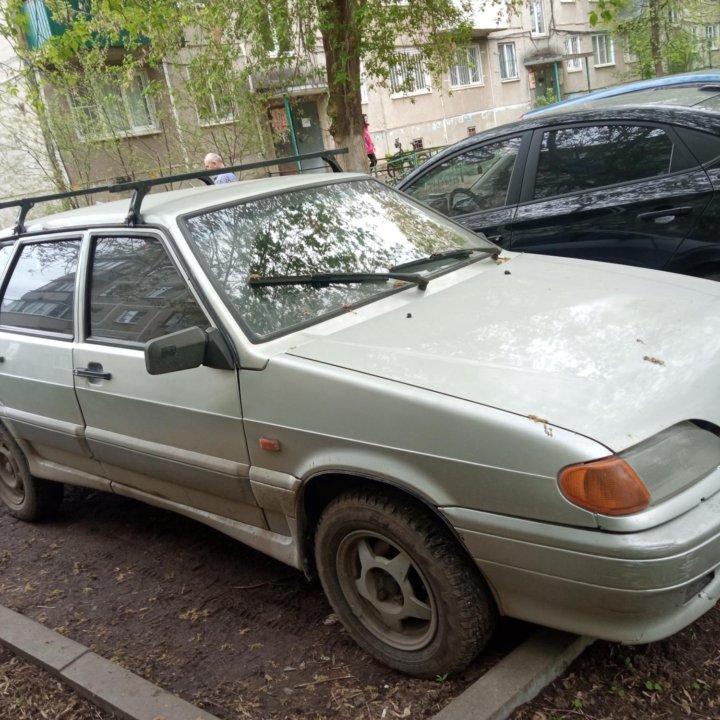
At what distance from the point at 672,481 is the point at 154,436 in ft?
7.09

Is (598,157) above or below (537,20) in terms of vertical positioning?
below

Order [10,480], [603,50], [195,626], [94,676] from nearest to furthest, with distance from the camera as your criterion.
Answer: [94,676], [195,626], [10,480], [603,50]

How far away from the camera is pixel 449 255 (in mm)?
3764

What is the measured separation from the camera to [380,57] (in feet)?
32.9

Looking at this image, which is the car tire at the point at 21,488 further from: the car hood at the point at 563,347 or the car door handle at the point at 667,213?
the car door handle at the point at 667,213

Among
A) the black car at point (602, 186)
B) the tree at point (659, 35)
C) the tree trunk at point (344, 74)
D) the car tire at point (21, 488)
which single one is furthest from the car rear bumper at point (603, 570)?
the tree at point (659, 35)

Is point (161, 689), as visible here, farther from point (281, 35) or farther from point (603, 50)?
point (603, 50)

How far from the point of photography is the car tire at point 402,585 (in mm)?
2564

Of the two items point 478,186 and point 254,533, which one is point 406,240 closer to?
point 254,533

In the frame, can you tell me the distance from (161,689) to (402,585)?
1001mm

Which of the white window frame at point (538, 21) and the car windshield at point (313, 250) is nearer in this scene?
the car windshield at point (313, 250)

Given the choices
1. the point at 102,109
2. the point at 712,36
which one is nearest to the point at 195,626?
the point at 102,109

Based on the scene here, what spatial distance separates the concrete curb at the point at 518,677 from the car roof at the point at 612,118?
3.50 metres

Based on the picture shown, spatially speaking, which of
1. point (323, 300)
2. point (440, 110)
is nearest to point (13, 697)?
point (323, 300)
